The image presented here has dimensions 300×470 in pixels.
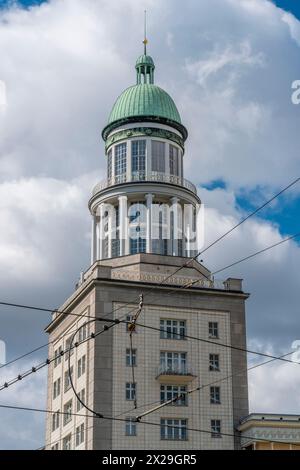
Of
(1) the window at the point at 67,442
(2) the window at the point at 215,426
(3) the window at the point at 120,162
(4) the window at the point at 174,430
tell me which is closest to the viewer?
(4) the window at the point at 174,430

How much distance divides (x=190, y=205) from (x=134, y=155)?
→ 18.3ft

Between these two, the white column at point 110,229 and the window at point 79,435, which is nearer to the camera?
the window at point 79,435

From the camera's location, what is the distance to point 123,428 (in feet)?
222

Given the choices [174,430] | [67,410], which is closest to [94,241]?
[67,410]

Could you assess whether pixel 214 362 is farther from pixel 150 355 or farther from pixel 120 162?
pixel 120 162

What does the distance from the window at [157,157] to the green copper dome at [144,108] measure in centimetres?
189

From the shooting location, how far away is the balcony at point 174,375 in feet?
227

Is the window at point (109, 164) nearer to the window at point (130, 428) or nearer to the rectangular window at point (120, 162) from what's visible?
the rectangular window at point (120, 162)

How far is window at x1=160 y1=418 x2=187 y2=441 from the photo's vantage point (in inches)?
2687

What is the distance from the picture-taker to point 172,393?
70062mm

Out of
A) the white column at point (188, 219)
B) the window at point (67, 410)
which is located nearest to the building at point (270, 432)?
the window at point (67, 410)

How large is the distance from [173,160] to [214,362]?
54.4ft

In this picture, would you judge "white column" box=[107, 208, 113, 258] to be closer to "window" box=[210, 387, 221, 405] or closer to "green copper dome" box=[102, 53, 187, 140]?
"green copper dome" box=[102, 53, 187, 140]
